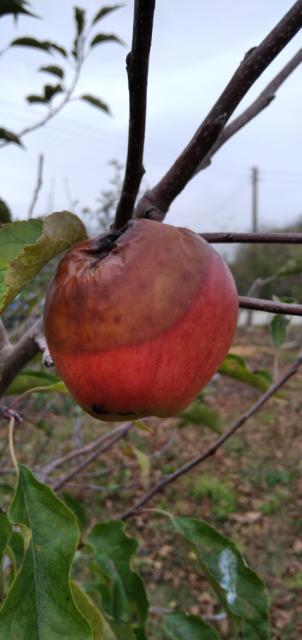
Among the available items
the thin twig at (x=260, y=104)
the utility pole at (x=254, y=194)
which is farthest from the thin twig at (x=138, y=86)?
the utility pole at (x=254, y=194)

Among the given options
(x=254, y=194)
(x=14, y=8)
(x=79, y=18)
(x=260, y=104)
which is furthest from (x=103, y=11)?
(x=254, y=194)

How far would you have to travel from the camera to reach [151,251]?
450 mm

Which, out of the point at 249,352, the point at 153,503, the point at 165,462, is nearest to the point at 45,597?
the point at 153,503

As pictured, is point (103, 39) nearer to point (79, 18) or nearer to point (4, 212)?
point (79, 18)

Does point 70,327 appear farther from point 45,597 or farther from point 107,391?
point 45,597

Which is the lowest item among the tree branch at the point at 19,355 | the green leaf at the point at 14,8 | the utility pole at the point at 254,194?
the utility pole at the point at 254,194

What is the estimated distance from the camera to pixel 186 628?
1031 millimetres

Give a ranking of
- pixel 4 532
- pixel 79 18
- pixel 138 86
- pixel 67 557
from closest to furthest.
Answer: pixel 138 86, pixel 67 557, pixel 4 532, pixel 79 18

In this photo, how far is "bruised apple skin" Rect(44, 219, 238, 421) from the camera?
0.44 m

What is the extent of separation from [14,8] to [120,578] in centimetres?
114

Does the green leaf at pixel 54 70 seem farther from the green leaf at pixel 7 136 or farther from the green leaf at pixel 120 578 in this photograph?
the green leaf at pixel 120 578

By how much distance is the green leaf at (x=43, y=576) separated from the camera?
0.54 metres

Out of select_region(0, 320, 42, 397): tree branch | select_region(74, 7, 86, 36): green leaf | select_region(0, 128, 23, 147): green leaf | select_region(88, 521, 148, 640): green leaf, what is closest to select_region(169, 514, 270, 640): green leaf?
select_region(88, 521, 148, 640): green leaf

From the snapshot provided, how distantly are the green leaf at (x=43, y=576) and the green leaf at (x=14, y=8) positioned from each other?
996 millimetres
